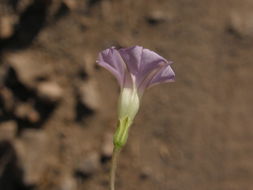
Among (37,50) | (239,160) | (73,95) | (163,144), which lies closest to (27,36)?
(37,50)

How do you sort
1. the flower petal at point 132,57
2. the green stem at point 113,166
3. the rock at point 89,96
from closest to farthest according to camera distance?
the green stem at point 113,166, the flower petal at point 132,57, the rock at point 89,96

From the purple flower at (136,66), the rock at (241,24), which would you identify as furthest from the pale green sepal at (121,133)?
the rock at (241,24)

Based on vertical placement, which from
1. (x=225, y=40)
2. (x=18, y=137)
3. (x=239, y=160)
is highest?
(x=225, y=40)

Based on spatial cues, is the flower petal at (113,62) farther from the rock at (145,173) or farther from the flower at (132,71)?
the rock at (145,173)

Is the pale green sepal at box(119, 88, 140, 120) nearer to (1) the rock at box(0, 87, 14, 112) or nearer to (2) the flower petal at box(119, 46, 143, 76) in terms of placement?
(2) the flower petal at box(119, 46, 143, 76)

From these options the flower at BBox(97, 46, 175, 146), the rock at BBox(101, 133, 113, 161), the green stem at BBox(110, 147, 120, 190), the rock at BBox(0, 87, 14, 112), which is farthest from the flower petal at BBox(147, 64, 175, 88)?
the rock at BBox(0, 87, 14, 112)

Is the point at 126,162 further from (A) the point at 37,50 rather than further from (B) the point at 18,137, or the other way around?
(A) the point at 37,50

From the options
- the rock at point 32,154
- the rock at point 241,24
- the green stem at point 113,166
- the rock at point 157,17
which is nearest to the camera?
the green stem at point 113,166
